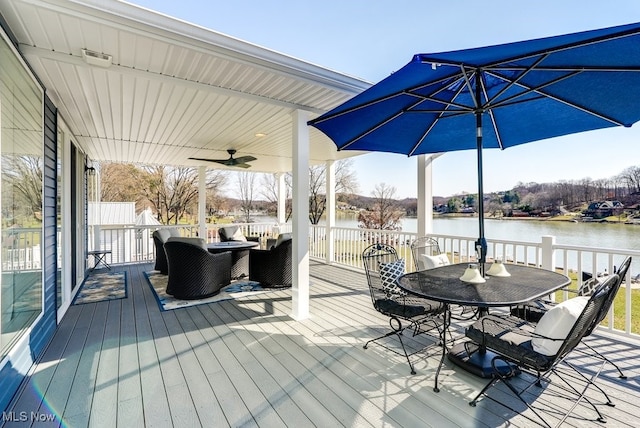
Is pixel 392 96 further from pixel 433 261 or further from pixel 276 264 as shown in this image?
pixel 276 264

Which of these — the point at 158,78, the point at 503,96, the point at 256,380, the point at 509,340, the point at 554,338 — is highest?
the point at 158,78

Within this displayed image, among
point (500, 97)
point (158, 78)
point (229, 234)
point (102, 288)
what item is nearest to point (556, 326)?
point (500, 97)

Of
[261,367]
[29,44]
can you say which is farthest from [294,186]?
[29,44]

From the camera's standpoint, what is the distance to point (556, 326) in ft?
6.38

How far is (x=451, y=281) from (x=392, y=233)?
341cm

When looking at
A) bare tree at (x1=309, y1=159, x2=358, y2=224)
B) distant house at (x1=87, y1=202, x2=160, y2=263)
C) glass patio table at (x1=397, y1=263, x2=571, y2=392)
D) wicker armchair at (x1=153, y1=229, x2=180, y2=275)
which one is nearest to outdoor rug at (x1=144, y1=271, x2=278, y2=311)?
wicker armchair at (x1=153, y1=229, x2=180, y2=275)

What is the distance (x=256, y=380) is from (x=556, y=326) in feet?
7.33

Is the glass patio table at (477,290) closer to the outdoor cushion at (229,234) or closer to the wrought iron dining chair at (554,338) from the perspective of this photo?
the wrought iron dining chair at (554,338)

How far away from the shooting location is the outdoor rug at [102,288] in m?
4.93

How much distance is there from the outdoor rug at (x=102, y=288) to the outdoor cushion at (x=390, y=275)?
431 centimetres

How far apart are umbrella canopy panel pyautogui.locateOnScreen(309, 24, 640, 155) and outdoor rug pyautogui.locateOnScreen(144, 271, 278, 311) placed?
9.77 feet

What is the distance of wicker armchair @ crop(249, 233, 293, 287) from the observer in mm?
5403

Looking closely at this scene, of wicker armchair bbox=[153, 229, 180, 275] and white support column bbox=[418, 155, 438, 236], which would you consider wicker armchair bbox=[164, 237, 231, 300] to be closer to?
wicker armchair bbox=[153, 229, 180, 275]

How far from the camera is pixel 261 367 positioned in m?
2.74
